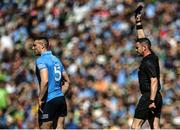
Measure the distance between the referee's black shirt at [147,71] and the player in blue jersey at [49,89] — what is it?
1.07m

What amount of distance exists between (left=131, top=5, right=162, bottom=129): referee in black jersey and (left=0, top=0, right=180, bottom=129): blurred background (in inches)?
199

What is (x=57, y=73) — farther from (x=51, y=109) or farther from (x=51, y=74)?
(x=51, y=109)

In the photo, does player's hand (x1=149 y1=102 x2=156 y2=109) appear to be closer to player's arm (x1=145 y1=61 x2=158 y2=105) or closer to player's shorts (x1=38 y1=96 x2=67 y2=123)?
player's arm (x1=145 y1=61 x2=158 y2=105)

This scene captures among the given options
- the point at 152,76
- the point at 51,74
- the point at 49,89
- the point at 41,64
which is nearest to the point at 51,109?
the point at 49,89

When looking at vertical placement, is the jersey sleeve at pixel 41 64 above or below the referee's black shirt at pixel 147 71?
above

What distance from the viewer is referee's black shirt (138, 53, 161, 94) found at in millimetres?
8805

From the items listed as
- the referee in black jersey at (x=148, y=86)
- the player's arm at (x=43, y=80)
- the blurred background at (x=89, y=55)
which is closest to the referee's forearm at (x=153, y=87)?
the referee in black jersey at (x=148, y=86)

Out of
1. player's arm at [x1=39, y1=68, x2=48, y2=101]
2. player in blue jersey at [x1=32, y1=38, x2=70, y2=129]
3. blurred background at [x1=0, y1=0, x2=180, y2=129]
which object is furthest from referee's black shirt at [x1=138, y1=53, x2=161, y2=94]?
blurred background at [x1=0, y1=0, x2=180, y2=129]

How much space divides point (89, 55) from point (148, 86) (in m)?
6.49

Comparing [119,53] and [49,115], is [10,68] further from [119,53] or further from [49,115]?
[49,115]

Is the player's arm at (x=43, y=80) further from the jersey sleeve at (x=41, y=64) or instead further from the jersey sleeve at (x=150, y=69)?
the jersey sleeve at (x=150, y=69)

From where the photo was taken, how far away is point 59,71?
28.7 ft

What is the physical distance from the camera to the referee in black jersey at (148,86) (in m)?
8.77

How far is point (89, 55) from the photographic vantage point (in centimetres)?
1532
